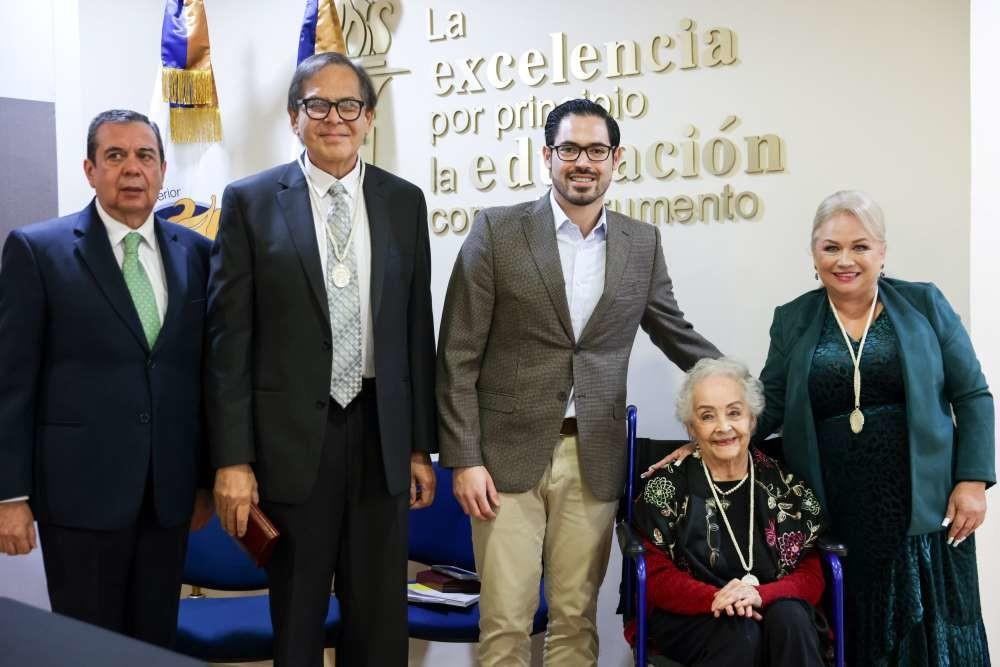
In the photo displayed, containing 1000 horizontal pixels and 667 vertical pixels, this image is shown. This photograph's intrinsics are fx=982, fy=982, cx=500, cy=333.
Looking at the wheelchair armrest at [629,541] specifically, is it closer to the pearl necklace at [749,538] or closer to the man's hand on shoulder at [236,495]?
the pearl necklace at [749,538]

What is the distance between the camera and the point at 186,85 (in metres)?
4.02

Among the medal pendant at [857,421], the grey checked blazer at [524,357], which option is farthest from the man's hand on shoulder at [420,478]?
the medal pendant at [857,421]

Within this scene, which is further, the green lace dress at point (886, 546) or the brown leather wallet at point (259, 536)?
the green lace dress at point (886, 546)

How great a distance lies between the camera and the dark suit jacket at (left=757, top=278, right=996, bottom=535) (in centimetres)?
259

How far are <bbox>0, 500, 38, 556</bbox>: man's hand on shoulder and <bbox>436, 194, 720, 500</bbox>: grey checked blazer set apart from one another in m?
1.02

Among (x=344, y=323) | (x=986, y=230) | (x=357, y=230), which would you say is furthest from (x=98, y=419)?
(x=986, y=230)

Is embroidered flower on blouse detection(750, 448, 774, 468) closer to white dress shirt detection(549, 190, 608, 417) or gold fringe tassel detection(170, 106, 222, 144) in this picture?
white dress shirt detection(549, 190, 608, 417)

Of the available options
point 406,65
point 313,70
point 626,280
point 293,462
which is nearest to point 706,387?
point 626,280

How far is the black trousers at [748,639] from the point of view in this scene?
8.00ft

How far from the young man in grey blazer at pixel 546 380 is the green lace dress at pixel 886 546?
610 millimetres

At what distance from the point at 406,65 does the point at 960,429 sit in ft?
8.13

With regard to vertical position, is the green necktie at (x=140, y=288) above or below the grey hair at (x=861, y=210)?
below

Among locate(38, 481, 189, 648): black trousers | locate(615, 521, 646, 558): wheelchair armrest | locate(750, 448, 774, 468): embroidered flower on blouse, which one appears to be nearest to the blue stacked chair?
locate(38, 481, 189, 648): black trousers

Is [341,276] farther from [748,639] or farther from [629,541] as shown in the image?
[748,639]
